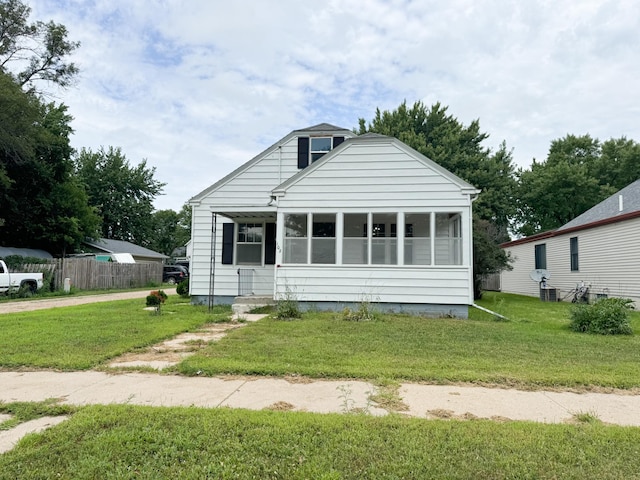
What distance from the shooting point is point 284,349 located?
6.07 metres

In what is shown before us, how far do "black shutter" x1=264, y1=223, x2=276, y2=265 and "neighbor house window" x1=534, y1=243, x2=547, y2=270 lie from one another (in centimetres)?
1444

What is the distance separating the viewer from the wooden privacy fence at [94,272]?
2003 centimetres

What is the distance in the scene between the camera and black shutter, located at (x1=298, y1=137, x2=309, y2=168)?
1306 cm

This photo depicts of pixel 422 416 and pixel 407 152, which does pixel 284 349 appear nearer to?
pixel 422 416

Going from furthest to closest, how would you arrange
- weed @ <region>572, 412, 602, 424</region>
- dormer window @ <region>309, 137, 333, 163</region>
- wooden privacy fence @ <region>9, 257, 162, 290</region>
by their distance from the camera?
wooden privacy fence @ <region>9, 257, 162, 290</region> → dormer window @ <region>309, 137, 333, 163</region> → weed @ <region>572, 412, 602, 424</region>

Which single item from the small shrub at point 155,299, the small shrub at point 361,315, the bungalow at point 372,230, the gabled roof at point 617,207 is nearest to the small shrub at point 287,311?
the bungalow at point 372,230

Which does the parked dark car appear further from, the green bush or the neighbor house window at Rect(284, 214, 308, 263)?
the green bush

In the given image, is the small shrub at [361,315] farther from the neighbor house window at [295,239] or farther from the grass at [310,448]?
the grass at [310,448]

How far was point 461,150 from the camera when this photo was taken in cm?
2783

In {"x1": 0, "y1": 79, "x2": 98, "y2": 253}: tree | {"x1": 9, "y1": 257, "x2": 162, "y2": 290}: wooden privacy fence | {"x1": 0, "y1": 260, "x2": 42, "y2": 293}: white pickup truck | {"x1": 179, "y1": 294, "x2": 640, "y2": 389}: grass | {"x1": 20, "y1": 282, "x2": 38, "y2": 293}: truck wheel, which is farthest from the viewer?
{"x1": 0, "y1": 79, "x2": 98, "y2": 253}: tree

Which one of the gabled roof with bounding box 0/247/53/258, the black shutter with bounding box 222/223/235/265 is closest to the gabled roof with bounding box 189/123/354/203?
the black shutter with bounding box 222/223/235/265

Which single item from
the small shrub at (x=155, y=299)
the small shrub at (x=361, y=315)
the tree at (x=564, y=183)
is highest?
the tree at (x=564, y=183)

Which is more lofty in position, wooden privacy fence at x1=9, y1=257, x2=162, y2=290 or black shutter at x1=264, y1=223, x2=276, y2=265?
black shutter at x1=264, y1=223, x2=276, y2=265

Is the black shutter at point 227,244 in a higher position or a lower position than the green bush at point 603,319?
higher
